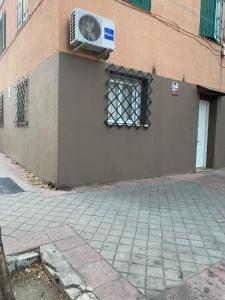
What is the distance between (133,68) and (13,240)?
451 centimetres

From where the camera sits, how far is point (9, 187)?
534cm

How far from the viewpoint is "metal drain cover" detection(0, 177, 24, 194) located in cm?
505

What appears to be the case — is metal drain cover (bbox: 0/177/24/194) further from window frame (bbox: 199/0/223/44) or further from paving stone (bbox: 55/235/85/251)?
window frame (bbox: 199/0/223/44)

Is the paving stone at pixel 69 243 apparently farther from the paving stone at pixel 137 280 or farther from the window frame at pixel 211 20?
the window frame at pixel 211 20

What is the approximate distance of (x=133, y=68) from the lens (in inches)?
246

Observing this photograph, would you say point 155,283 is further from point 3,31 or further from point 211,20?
point 3,31

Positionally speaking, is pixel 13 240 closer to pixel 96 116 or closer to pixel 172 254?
pixel 172 254

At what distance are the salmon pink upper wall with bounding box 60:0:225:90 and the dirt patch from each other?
388 centimetres

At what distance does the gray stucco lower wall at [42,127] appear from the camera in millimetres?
5293

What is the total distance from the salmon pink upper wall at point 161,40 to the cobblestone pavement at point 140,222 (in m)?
2.72

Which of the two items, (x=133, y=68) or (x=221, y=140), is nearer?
(x=133, y=68)

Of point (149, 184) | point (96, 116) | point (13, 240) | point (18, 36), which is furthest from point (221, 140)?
point (13, 240)

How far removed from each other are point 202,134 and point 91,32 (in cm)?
507

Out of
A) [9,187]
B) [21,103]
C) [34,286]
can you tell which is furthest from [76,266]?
[21,103]
